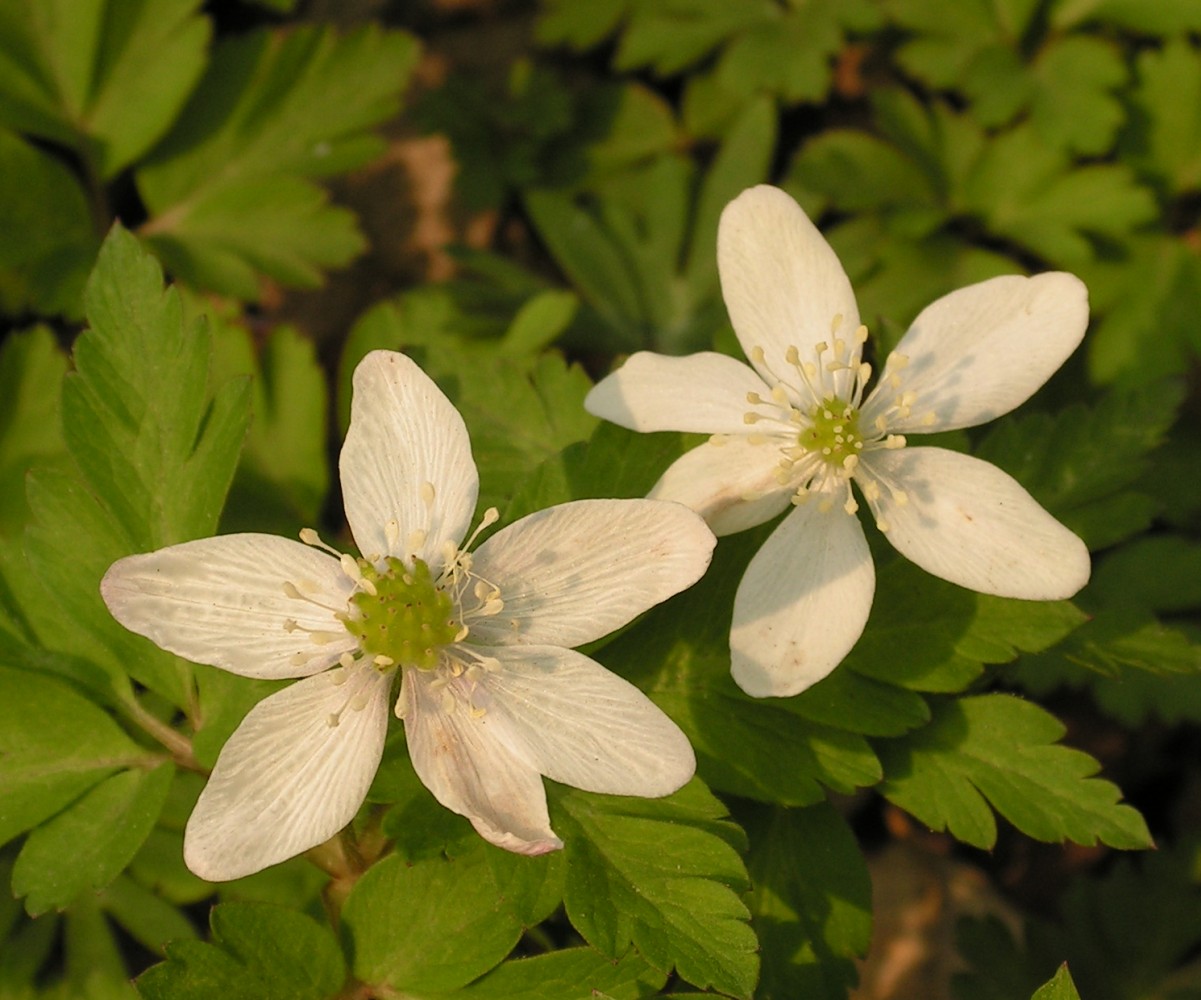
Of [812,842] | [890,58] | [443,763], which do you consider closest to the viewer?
[443,763]

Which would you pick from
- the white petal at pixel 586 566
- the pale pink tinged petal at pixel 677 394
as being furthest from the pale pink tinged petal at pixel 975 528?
the white petal at pixel 586 566

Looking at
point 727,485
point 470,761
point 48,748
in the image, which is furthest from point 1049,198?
point 48,748

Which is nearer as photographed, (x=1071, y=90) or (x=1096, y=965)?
(x=1096, y=965)

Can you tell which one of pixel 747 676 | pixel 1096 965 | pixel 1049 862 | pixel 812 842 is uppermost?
pixel 747 676

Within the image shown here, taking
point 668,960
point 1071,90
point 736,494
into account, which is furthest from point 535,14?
point 668,960

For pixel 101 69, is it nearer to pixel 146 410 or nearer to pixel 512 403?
pixel 146 410

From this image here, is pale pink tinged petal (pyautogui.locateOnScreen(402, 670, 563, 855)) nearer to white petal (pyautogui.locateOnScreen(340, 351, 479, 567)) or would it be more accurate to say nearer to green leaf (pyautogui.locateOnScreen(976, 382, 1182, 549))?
white petal (pyautogui.locateOnScreen(340, 351, 479, 567))

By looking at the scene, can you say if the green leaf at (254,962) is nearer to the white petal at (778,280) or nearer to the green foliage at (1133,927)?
the white petal at (778,280)

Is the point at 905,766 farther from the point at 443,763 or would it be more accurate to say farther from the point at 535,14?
the point at 535,14
